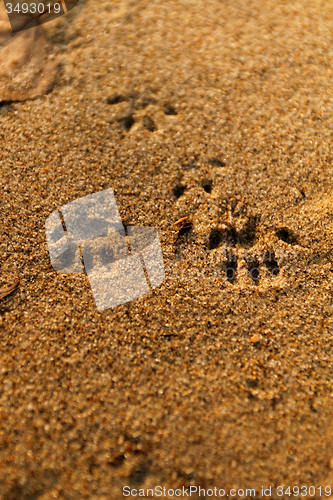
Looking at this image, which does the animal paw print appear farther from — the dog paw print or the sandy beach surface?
the dog paw print

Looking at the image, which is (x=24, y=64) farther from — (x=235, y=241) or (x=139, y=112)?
(x=235, y=241)

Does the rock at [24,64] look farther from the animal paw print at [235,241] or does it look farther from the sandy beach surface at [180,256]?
the animal paw print at [235,241]

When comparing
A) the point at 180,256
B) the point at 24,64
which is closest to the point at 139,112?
the point at 24,64

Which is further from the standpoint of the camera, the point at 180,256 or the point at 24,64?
the point at 24,64

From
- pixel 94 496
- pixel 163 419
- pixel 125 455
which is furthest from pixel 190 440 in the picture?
pixel 94 496

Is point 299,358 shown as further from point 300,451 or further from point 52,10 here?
point 52,10

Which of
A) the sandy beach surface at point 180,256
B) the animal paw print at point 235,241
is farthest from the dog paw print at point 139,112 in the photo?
the animal paw print at point 235,241
